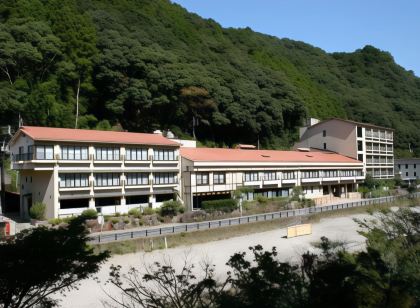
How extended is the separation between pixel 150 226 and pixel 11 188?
1620 cm

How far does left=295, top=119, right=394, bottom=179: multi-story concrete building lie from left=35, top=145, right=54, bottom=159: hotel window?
150 ft

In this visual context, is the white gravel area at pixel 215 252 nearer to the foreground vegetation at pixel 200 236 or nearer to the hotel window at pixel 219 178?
the foreground vegetation at pixel 200 236

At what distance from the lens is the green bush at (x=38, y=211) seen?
102ft

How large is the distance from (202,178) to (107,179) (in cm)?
969

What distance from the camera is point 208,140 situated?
63.0 metres

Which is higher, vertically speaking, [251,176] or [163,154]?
[163,154]

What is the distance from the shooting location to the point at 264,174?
4644cm

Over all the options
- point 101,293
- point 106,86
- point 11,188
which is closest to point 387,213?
point 101,293

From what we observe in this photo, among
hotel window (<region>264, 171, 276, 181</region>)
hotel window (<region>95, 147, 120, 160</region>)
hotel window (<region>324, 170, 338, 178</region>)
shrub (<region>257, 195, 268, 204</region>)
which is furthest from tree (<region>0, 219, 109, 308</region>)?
hotel window (<region>324, 170, 338, 178</region>)

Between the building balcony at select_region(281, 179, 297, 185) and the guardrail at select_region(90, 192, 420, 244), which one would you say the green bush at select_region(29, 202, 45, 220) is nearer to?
the guardrail at select_region(90, 192, 420, 244)

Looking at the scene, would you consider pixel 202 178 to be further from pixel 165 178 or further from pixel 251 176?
pixel 251 176

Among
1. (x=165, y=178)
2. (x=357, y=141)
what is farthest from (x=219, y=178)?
(x=357, y=141)

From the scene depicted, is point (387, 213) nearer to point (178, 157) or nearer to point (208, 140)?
point (178, 157)

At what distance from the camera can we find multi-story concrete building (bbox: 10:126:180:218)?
105 ft
